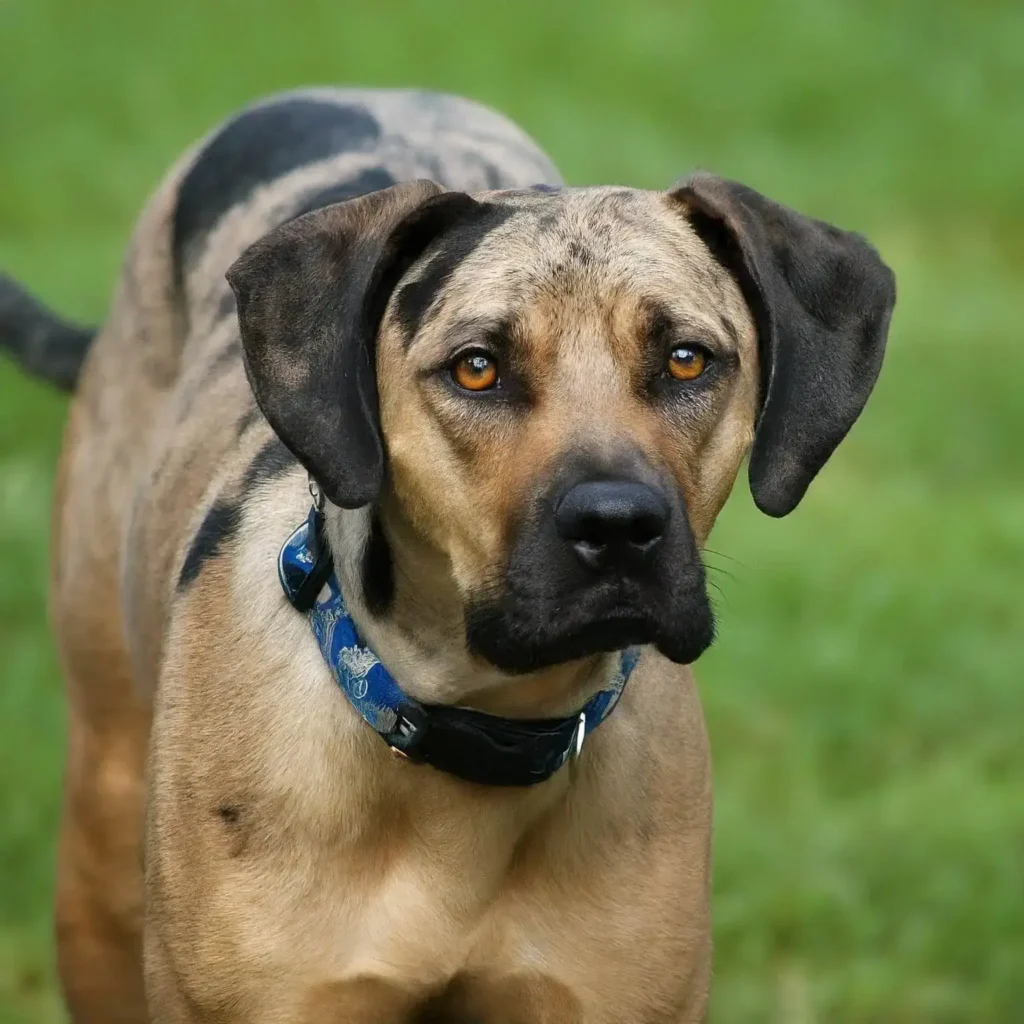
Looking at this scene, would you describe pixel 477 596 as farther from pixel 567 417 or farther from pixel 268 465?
pixel 268 465

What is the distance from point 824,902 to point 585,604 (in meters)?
2.88

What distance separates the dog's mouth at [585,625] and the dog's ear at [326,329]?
1.07 ft

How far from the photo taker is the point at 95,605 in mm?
5723

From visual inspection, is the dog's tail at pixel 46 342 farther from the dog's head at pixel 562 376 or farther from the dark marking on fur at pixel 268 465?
the dog's head at pixel 562 376

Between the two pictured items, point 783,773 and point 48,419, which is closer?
point 783,773

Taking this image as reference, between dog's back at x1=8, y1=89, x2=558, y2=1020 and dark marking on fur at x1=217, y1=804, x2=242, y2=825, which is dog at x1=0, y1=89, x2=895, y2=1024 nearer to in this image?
dark marking on fur at x1=217, y1=804, x2=242, y2=825

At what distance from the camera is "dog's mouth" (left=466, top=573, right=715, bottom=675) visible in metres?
3.70

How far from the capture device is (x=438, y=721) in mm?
4078

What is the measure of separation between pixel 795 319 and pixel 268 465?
1.16m

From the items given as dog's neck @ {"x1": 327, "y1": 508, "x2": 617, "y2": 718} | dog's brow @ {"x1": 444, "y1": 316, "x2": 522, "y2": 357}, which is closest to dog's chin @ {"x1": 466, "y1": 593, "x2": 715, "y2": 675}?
dog's neck @ {"x1": 327, "y1": 508, "x2": 617, "y2": 718}

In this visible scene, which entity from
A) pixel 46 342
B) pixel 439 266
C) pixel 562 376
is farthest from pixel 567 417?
pixel 46 342

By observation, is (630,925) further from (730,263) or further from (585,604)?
(730,263)

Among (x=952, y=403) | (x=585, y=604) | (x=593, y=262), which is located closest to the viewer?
(x=585, y=604)

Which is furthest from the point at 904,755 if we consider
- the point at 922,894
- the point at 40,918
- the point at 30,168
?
the point at 30,168
